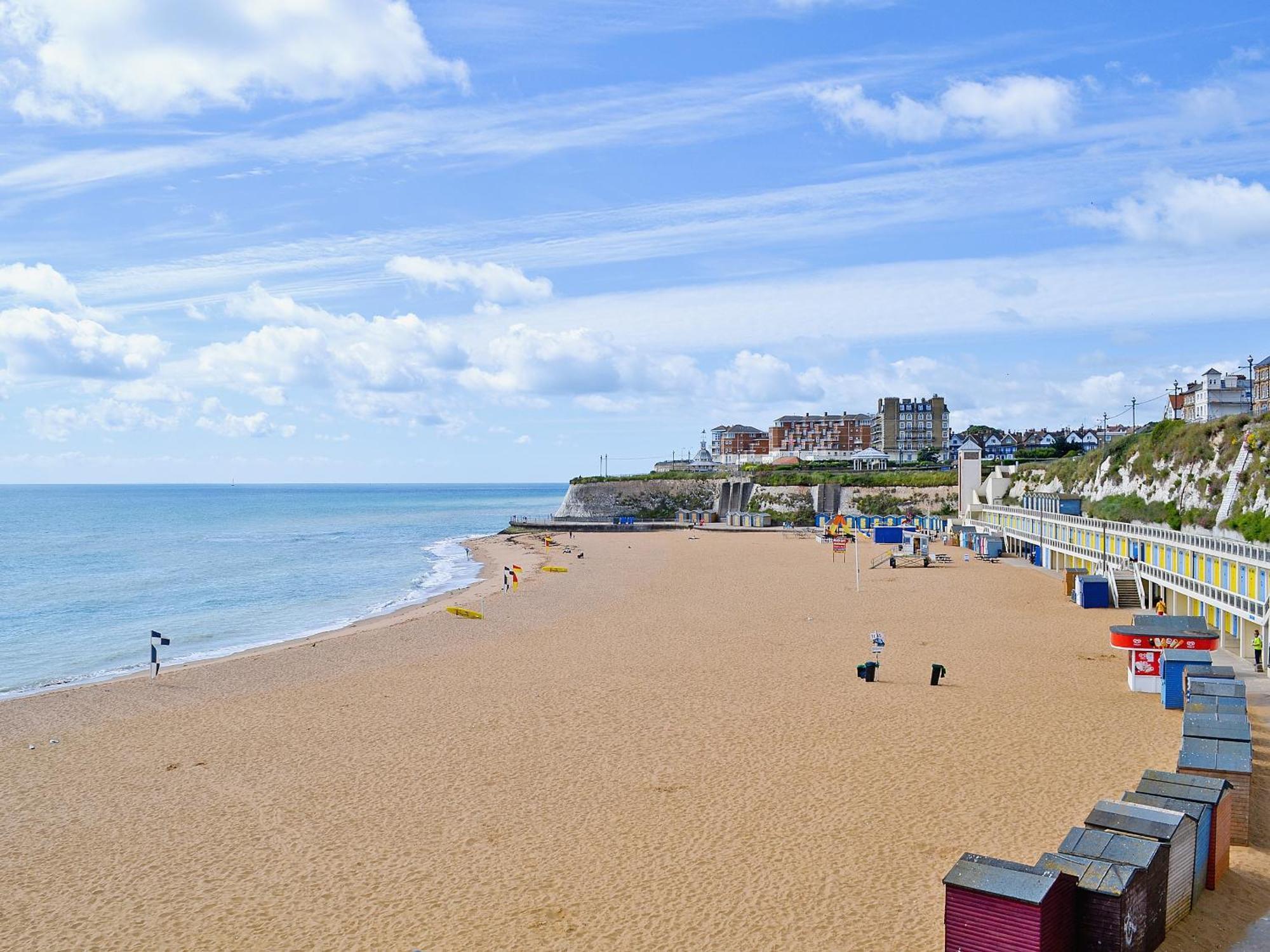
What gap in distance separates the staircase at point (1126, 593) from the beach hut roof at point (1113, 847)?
21.7 metres

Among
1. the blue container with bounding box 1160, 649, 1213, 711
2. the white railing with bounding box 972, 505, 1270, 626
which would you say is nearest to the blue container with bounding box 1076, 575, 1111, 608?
the white railing with bounding box 972, 505, 1270, 626

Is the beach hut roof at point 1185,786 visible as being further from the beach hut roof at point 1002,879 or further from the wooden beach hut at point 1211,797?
the beach hut roof at point 1002,879

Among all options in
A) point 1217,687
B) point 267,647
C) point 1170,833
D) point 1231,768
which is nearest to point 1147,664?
point 1217,687

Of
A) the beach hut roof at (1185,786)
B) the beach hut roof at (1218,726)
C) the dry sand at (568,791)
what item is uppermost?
the beach hut roof at (1218,726)

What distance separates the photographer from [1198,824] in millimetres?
8703

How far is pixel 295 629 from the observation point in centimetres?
2944

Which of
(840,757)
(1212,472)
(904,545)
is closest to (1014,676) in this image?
(840,757)

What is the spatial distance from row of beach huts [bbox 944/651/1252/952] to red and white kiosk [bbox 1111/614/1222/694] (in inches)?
290

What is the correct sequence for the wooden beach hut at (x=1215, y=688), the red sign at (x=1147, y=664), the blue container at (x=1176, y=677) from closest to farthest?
the wooden beach hut at (x=1215, y=688) → the blue container at (x=1176, y=677) → the red sign at (x=1147, y=664)

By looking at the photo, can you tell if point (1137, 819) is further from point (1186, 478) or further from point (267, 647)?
point (1186, 478)

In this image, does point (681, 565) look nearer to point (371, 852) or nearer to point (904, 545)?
point (904, 545)

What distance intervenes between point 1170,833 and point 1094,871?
0.89 metres

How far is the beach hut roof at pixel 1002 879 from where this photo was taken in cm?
740

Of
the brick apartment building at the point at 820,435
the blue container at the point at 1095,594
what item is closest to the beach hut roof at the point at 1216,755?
the blue container at the point at 1095,594
